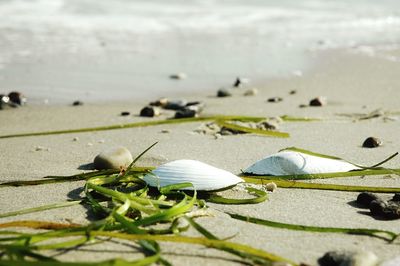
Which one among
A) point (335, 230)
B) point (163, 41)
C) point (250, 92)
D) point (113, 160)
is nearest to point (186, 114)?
point (250, 92)

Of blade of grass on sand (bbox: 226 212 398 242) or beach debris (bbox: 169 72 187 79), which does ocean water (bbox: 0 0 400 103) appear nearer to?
beach debris (bbox: 169 72 187 79)

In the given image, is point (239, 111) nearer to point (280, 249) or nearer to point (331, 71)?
point (331, 71)

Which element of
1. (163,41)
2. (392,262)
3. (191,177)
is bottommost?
(392,262)

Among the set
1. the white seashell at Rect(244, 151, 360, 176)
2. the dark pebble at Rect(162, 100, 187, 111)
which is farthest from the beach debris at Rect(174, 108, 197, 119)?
the white seashell at Rect(244, 151, 360, 176)

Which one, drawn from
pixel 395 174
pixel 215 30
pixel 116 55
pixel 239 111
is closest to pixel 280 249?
pixel 395 174

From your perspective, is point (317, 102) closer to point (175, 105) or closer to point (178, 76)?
point (175, 105)

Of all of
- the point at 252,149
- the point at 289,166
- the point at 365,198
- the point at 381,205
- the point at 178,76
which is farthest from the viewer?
the point at 178,76
